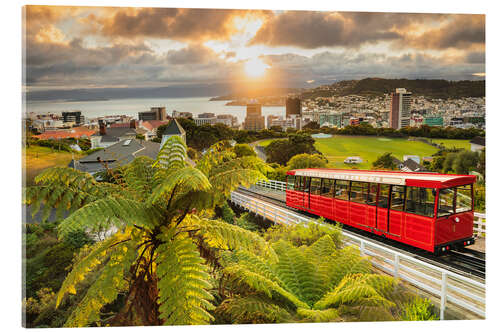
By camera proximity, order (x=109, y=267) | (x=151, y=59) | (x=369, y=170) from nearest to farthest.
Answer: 1. (x=109, y=267)
2. (x=151, y=59)
3. (x=369, y=170)

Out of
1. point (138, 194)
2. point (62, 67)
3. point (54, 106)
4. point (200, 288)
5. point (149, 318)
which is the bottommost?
point (149, 318)

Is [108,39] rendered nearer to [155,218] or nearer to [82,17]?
[82,17]

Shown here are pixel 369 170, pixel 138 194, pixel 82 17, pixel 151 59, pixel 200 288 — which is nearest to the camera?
pixel 200 288

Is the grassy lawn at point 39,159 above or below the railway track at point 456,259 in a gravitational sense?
above

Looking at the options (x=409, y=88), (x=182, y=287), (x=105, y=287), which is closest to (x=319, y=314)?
(x=182, y=287)

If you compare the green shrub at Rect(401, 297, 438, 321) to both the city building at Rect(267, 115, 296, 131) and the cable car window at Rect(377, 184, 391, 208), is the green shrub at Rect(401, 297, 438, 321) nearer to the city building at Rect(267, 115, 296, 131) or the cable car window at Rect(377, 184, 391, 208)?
the cable car window at Rect(377, 184, 391, 208)

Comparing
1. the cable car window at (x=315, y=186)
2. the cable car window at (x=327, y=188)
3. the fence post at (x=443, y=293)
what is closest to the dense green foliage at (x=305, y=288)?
the fence post at (x=443, y=293)

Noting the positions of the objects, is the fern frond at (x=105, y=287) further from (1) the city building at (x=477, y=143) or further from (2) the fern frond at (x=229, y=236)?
(1) the city building at (x=477, y=143)
